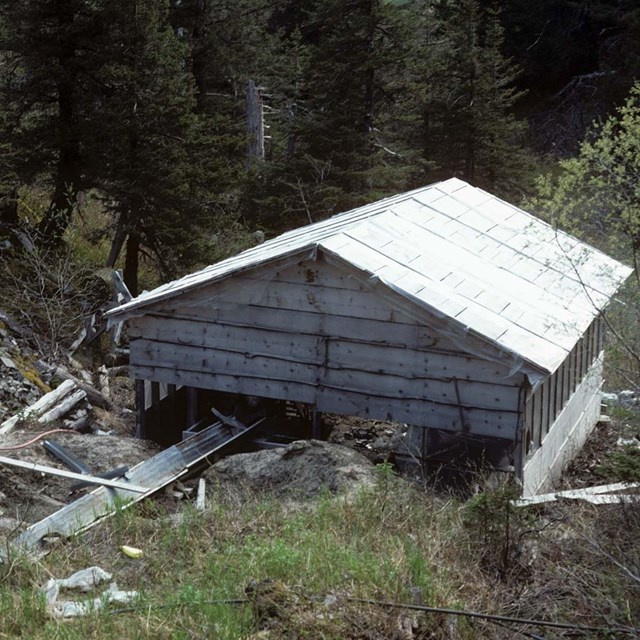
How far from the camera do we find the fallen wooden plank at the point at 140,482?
7898 mm

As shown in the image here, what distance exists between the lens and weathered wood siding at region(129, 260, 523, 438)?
10422 mm

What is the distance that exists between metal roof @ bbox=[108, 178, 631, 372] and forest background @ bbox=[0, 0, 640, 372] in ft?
3.23

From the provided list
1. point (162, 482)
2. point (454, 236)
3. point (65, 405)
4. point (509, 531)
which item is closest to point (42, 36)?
point (65, 405)

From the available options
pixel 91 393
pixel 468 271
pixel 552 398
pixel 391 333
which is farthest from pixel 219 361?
pixel 552 398

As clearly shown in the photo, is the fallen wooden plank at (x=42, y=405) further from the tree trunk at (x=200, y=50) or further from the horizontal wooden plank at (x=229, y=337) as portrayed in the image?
the tree trunk at (x=200, y=50)

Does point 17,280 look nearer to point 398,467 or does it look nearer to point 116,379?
point 116,379

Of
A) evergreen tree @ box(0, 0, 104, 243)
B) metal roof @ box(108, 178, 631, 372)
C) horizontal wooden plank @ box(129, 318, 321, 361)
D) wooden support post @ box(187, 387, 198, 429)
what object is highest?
evergreen tree @ box(0, 0, 104, 243)

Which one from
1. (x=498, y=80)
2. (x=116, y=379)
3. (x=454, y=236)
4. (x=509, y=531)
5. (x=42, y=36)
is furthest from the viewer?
(x=498, y=80)

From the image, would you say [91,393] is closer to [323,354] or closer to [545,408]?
[323,354]

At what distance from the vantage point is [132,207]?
762 inches

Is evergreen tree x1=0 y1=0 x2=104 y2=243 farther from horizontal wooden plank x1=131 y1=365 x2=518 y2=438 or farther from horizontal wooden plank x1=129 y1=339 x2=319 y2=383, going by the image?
horizontal wooden plank x1=131 y1=365 x2=518 y2=438

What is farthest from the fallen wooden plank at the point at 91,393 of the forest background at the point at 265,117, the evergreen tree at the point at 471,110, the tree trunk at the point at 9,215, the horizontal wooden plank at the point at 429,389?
the evergreen tree at the point at 471,110

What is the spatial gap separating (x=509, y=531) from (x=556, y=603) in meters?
0.81

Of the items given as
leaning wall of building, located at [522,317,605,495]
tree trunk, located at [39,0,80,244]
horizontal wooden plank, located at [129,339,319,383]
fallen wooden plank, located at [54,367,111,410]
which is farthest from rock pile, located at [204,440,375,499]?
tree trunk, located at [39,0,80,244]
